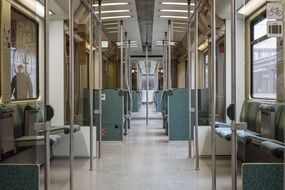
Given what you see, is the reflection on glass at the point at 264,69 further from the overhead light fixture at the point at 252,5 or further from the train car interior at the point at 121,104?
the overhead light fixture at the point at 252,5

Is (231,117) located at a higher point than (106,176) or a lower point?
higher

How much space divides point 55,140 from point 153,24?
5.03 m

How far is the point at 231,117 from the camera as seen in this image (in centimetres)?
350

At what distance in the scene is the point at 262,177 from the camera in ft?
10.6

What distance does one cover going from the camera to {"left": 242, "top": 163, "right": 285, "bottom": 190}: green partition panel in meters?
3.23

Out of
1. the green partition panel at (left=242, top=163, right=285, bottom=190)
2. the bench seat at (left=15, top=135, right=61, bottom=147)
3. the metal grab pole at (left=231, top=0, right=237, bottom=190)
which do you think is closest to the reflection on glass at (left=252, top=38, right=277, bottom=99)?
the metal grab pole at (left=231, top=0, right=237, bottom=190)

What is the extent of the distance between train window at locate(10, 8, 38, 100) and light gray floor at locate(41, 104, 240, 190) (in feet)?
3.76

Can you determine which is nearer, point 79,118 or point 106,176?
point 106,176

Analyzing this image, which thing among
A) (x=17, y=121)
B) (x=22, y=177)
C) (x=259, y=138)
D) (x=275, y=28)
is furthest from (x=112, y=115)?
(x=275, y=28)

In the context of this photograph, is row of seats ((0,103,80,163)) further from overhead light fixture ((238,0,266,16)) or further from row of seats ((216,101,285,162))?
overhead light fixture ((238,0,266,16))

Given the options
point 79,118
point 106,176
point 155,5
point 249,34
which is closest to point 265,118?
point 249,34

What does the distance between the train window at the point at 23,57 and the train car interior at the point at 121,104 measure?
0.02 metres

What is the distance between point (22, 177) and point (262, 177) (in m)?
1.76

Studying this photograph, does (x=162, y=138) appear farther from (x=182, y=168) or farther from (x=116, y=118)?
(x=182, y=168)
